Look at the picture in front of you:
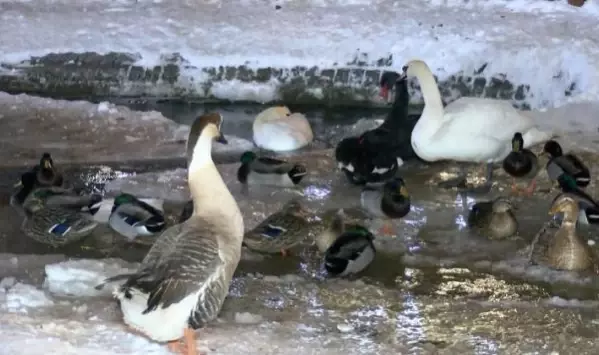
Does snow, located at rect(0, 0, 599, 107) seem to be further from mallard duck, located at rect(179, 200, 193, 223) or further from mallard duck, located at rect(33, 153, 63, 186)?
mallard duck, located at rect(179, 200, 193, 223)

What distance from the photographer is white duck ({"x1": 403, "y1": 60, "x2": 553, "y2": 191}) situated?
23.8 feet

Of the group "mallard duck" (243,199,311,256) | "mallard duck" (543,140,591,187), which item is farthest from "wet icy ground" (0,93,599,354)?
"mallard duck" (543,140,591,187)

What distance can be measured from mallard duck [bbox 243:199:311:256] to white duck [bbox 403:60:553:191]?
6.09 feet

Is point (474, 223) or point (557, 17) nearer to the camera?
point (474, 223)

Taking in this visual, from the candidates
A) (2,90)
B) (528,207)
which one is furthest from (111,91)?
(528,207)

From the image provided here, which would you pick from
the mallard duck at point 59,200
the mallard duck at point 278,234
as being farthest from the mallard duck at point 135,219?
the mallard duck at point 278,234

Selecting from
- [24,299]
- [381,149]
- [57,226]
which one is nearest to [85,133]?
[57,226]

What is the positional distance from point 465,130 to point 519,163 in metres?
0.53

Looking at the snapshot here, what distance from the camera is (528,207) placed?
678 cm

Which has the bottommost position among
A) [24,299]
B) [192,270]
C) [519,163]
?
[24,299]

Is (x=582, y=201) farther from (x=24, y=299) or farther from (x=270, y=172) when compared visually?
(x=24, y=299)

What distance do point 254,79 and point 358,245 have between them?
552cm

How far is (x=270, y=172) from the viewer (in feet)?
23.4

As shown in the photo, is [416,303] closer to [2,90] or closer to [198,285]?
[198,285]
